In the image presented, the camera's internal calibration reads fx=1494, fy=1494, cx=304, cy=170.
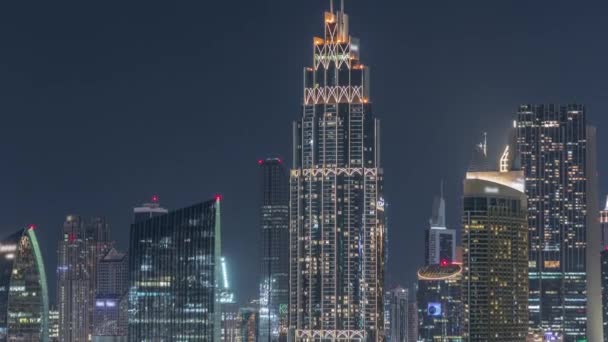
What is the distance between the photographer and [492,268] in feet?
498

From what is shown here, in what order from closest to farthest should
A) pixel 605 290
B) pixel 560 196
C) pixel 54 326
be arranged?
pixel 605 290, pixel 560 196, pixel 54 326

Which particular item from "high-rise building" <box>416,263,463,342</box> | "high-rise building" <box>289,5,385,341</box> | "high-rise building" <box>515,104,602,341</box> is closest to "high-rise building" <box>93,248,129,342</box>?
"high-rise building" <box>289,5,385,341</box>

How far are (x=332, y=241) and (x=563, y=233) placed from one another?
123 feet

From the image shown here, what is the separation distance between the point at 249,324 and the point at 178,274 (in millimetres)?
82165

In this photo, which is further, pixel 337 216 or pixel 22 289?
pixel 337 216

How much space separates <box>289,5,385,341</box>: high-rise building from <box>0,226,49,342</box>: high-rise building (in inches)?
1961

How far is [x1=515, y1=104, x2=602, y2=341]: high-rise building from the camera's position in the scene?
593 feet

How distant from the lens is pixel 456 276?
17875 centimetres

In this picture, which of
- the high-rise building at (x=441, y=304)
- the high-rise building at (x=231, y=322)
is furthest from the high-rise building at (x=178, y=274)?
the high-rise building at (x=441, y=304)

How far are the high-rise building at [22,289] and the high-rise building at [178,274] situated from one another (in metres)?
7.77

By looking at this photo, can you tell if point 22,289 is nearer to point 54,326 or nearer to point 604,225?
point 54,326

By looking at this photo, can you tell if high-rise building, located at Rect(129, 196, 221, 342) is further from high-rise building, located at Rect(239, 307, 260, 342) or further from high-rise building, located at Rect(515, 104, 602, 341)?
high-rise building, located at Rect(515, 104, 602, 341)

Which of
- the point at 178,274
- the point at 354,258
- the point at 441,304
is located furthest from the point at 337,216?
the point at 178,274

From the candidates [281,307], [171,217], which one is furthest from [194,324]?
[281,307]
